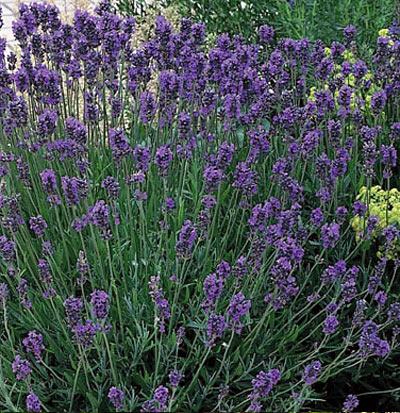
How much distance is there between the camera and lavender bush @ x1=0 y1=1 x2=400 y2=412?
242 cm

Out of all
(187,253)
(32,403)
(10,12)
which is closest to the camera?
(32,403)

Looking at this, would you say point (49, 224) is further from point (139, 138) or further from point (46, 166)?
point (139, 138)

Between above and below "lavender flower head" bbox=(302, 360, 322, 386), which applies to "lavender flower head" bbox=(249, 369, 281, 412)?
above

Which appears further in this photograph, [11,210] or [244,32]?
[244,32]

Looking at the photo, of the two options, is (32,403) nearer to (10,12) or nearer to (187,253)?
(187,253)

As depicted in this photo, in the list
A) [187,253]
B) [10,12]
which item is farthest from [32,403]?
[10,12]

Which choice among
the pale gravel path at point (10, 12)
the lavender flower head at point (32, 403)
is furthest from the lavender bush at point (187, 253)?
the pale gravel path at point (10, 12)

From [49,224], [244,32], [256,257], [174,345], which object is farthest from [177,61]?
[244,32]

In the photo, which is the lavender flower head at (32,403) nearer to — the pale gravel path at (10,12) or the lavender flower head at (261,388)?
the lavender flower head at (261,388)

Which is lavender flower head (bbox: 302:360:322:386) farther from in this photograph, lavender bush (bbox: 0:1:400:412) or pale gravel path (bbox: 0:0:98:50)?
pale gravel path (bbox: 0:0:98:50)

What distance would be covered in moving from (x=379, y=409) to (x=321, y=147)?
140 cm

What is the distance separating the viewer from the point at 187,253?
2.33m

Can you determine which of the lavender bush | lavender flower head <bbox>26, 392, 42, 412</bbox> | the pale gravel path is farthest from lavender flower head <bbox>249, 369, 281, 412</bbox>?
the pale gravel path

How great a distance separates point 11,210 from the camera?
249 cm
